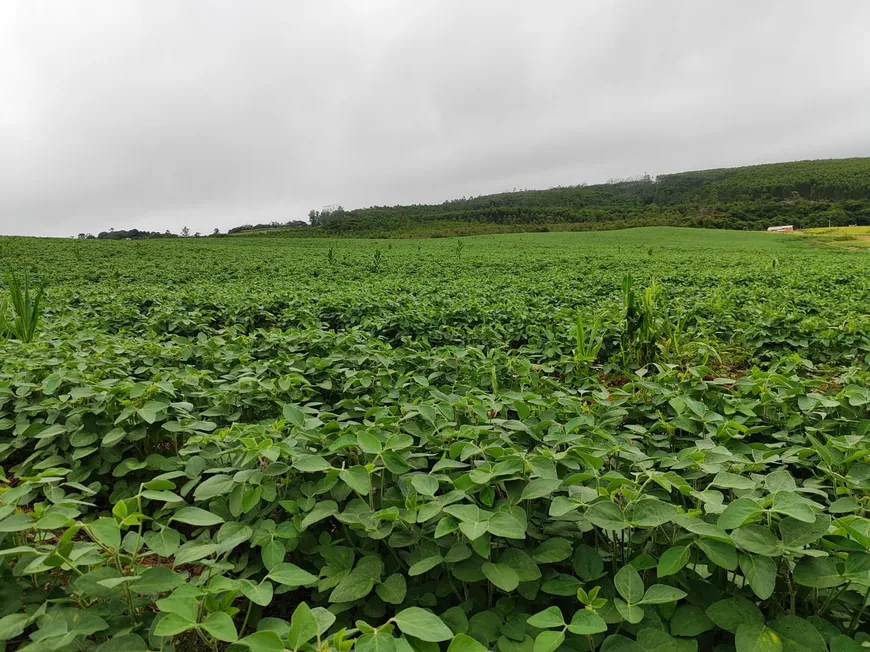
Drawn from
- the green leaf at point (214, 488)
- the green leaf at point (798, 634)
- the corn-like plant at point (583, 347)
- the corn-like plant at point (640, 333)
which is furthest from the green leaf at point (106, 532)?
the corn-like plant at point (640, 333)

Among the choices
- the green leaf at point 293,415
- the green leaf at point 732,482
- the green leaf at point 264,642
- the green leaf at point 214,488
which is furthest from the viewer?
the green leaf at point 293,415

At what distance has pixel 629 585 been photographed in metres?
1.09

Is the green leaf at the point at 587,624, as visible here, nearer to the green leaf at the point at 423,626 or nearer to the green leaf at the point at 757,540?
the green leaf at the point at 423,626

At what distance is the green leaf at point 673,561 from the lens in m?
1.06

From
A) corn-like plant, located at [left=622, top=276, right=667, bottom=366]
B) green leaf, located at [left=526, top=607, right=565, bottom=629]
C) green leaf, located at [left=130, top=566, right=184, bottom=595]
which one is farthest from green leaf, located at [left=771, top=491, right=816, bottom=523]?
corn-like plant, located at [left=622, top=276, right=667, bottom=366]

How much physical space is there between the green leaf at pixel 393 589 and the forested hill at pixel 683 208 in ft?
176

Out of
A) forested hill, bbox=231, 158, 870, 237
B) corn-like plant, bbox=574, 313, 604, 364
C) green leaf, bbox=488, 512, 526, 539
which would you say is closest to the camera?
green leaf, bbox=488, 512, 526, 539

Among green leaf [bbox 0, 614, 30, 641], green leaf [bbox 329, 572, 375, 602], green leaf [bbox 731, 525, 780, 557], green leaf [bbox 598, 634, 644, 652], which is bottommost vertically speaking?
green leaf [bbox 598, 634, 644, 652]

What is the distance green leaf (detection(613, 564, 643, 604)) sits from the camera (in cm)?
107

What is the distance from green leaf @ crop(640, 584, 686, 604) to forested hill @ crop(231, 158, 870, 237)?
53.7 m

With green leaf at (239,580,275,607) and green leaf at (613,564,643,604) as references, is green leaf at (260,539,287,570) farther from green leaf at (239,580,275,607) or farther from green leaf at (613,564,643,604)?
green leaf at (613,564,643,604)

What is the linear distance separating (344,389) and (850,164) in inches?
5086

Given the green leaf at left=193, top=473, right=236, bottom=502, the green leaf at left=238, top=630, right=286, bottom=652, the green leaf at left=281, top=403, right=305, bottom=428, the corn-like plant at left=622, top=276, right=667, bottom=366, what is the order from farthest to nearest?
the corn-like plant at left=622, top=276, right=667, bottom=366, the green leaf at left=281, top=403, right=305, bottom=428, the green leaf at left=193, top=473, right=236, bottom=502, the green leaf at left=238, top=630, right=286, bottom=652

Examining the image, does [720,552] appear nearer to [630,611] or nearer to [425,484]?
[630,611]
